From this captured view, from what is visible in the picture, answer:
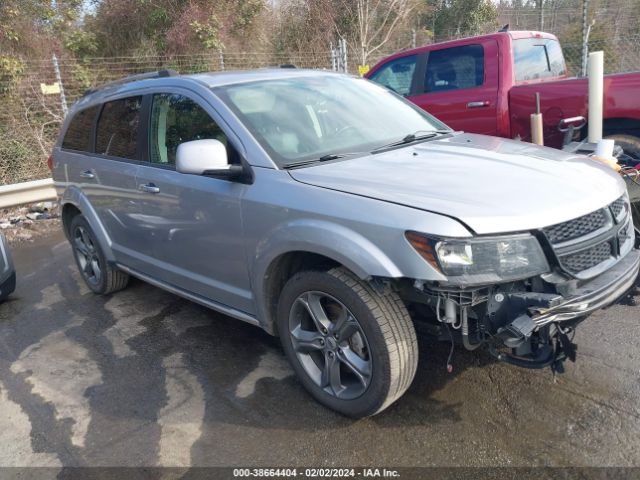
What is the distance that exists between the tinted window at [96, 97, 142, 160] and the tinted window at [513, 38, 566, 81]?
13.5 ft

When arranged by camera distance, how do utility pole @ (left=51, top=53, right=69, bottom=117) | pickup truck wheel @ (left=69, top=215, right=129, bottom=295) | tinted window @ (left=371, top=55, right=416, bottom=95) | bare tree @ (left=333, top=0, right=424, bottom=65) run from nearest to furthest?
pickup truck wheel @ (left=69, top=215, right=129, bottom=295) → tinted window @ (left=371, top=55, right=416, bottom=95) → utility pole @ (left=51, top=53, right=69, bottom=117) → bare tree @ (left=333, top=0, right=424, bottom=65)

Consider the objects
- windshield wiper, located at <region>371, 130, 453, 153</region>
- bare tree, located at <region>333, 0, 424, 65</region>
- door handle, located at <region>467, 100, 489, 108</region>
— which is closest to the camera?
windshield wiper, located at <region>371, 130, 453, 153</region>

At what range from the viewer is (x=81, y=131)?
4918mm

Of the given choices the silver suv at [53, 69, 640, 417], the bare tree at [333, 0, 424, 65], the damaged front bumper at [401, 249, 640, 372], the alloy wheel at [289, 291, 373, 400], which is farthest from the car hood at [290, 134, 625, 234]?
the bare tree at [333, 0, 424, 65]

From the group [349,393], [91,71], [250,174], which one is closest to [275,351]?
[349,393]

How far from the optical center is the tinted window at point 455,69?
20.3ft

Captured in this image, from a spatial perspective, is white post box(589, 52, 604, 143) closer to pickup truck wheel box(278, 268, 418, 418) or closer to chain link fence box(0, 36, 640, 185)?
pickup truck wheel box(278, 268, 418, 418)

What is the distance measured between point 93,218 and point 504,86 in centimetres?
436

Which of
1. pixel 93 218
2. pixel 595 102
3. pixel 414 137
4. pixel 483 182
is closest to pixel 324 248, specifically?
pixel 483 182

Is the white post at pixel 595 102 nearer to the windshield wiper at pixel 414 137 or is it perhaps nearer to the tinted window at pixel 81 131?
the windshield wiper at pixel 414 137

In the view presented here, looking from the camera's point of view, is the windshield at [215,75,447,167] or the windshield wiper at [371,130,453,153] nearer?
the windshield at [215,75,447,167]

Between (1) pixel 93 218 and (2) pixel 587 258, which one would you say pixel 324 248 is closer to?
(2) pixel 587 258

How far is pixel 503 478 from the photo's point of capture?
A: 2473 mm

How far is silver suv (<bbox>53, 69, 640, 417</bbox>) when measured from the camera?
7.93 ft
